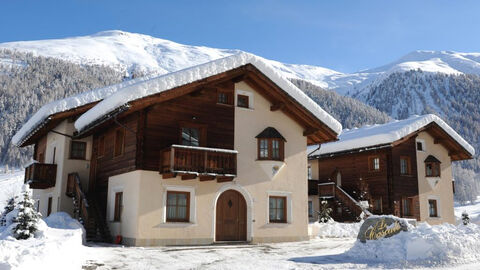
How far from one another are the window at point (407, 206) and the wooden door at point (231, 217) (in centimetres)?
1459

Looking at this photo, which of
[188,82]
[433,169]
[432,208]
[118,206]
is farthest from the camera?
[432,208]

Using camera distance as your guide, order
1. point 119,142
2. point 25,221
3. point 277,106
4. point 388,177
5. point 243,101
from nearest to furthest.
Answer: point 25,221 → point 119,142 → point 243,101 → point 277,106 → point 388,177

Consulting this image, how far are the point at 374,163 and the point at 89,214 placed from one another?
19565mm

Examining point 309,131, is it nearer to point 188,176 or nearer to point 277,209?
point 277,209

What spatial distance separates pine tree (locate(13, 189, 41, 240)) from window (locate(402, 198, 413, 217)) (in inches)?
943

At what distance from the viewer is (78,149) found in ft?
79.4

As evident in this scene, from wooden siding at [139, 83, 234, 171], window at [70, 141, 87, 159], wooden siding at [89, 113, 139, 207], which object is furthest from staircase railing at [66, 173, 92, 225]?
wooden siding at [139, 83, 234, 171]

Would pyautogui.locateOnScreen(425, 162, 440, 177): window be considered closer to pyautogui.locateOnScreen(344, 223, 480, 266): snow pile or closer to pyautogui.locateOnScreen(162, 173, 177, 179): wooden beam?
pyautogui.locateOnScreen(344, 223, 480, 266): snow pile

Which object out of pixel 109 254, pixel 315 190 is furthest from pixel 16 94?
pixel 109 254

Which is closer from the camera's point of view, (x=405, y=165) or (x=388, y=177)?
(x=388, y=177)

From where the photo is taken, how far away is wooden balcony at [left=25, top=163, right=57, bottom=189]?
23953mm

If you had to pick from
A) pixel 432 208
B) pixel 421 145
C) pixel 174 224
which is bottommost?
pixel 174 224

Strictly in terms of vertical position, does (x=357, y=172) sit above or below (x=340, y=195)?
above

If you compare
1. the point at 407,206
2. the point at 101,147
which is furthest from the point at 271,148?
the point at 407,206
